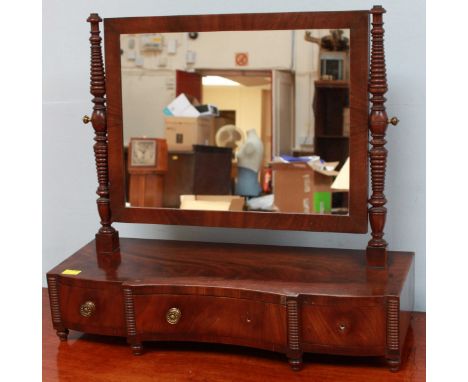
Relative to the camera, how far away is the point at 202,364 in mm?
2133

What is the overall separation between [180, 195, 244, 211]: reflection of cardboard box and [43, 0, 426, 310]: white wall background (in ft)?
1.11

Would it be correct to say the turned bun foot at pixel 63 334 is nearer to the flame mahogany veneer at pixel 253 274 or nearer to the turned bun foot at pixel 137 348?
the flame mahogany veneer at pixel 253 274

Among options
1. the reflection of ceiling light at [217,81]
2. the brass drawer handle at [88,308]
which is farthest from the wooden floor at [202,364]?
the reflection of ceiling light at [217,81]

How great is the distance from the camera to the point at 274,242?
8.47 feet

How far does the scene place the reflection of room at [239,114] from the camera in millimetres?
2133

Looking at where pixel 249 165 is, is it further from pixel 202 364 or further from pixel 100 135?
pixel 202 364

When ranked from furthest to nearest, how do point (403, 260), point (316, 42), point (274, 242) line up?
point (274, 242) < point (403, 260) < point (316, 42)

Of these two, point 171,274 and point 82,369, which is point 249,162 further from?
point 82,369

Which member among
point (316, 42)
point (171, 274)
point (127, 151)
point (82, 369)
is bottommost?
point (82, 369)

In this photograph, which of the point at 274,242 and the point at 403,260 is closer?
the point at 403,260

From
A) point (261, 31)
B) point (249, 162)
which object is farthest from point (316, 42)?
point (249, 162)

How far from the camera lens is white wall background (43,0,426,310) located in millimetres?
2375

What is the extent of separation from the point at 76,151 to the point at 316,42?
3.42 ft

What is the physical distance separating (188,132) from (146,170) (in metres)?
0.19
